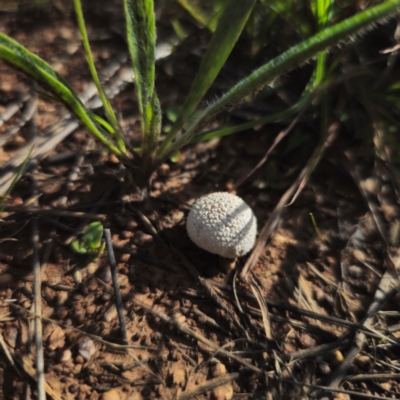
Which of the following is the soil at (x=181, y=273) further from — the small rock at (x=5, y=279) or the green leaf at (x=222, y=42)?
the green leaf at (x=222, y=42)

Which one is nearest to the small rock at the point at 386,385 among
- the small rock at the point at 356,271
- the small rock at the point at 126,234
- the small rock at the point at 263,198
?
the small rock at the point at 356,271

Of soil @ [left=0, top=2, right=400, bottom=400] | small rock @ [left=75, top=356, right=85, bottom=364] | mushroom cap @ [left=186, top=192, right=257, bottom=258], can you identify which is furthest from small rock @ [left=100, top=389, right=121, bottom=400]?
mushroom cap @ [left=186, top=192, right=257, bottom=258]

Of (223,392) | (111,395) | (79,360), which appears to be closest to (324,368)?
(223,392)

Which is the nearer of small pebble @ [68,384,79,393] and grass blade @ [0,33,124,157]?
grass blade @ [0,33,124,157]

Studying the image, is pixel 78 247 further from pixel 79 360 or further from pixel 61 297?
pixel 79 360

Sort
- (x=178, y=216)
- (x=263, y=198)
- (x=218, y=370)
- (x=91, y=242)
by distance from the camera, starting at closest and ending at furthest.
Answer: (x=218, y=370) → (x=91, y=242) → (x=178, y=216) → (x=263, y=198)

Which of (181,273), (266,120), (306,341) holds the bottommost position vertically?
(306,341)

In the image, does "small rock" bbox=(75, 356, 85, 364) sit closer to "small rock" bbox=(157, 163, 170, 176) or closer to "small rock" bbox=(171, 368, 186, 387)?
"small rock" bbox=(171, 368, 186, 387)
